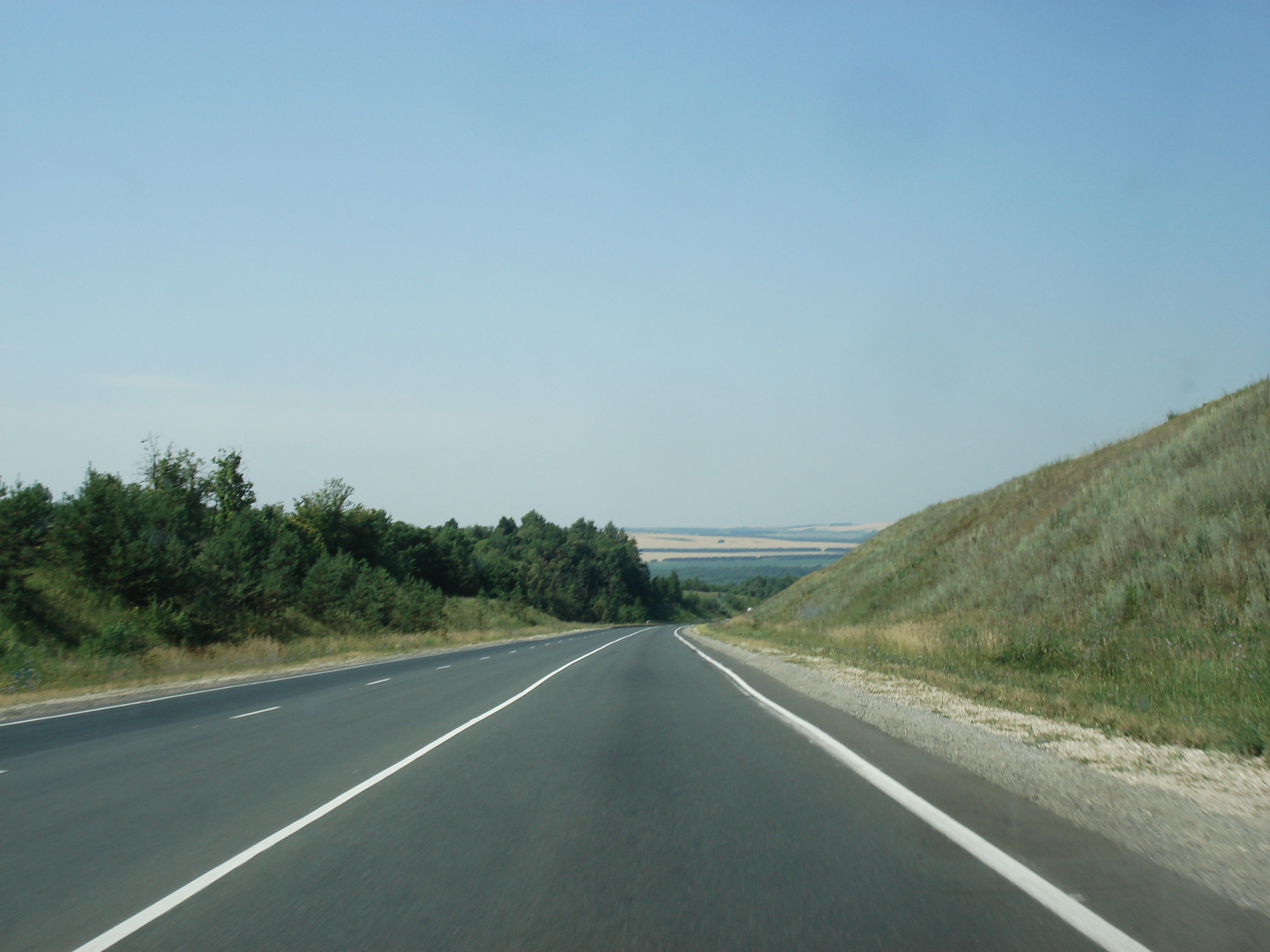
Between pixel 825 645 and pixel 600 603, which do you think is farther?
pixel 600 603

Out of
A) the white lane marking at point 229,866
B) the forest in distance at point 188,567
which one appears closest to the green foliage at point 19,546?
the forest in distance at point 188,567

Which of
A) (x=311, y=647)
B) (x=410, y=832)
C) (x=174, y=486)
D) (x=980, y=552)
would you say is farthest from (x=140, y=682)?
(x=174, y=486)

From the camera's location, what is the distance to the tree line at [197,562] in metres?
33.4

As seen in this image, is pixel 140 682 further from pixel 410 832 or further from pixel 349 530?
pixel 349 530

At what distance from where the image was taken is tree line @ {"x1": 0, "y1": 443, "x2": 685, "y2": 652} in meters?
33.4

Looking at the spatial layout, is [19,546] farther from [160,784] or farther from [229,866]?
[229,866]

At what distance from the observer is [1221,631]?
16234 mm

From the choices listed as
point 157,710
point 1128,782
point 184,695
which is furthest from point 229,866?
point 184,695

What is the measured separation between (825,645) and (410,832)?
26437 millimetres

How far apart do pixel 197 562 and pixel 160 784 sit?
3433 cm

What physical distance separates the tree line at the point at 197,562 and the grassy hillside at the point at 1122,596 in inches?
971

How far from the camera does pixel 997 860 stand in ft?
19.9

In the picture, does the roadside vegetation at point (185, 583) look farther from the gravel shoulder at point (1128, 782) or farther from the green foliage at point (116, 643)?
the gravel shoulder at point (1128, 782)

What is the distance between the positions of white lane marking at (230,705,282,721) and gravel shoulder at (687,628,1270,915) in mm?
10105
